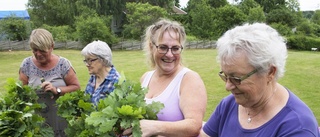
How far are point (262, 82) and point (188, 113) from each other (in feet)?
2.22

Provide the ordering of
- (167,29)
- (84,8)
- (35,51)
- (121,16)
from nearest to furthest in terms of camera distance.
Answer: (167,29) < (35,51) < (84,8) < (121,16)

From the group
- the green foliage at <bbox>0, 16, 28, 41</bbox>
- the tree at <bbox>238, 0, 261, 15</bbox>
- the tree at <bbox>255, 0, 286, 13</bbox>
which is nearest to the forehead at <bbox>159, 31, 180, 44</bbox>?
the green foliage at <bbox>0, 16, 28, 41</bbox>

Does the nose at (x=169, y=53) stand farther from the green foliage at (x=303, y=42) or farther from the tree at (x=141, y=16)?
the green foliage at (x=303, y=42)

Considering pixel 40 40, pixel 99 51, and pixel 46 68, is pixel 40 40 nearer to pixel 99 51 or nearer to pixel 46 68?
pixel 46 68

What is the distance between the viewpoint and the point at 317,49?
104ft

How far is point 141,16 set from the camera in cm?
2966

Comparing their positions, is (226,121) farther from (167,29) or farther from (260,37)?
(167,29)

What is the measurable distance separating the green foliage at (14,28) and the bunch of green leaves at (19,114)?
24.6 meters

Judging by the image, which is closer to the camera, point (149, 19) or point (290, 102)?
point (290, 102)

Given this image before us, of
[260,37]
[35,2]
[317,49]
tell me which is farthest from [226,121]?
[35,2]

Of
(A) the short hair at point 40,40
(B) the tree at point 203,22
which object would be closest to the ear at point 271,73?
(A) the short hair at point 40,40

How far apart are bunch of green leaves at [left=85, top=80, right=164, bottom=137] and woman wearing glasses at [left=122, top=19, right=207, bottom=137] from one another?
0.11 meters

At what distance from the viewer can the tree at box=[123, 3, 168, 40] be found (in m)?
29.4

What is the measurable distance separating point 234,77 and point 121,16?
33662 millimetres
